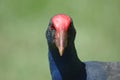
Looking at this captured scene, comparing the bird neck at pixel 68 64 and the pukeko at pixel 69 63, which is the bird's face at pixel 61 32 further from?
the bird neck at pixel 68 64

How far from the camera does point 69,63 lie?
7.32 metres

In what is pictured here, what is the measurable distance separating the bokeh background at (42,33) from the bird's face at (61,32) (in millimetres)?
2370

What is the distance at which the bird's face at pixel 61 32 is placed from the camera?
6.88m

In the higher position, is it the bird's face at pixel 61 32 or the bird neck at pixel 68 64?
the bird's face at pixel 61 32

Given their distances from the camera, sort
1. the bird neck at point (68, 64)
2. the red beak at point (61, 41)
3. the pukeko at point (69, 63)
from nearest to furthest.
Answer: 1. the red beak at point (61, 41)
2. the pukeko at point (69, 63)
3. the bird neck at point (68, 64)

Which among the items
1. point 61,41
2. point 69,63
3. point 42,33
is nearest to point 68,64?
point 69,63

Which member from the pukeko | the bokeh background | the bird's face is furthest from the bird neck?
the bokeh background

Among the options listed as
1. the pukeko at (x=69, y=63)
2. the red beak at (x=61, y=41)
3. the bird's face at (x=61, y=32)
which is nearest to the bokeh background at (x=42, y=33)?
the pukeko at (x=69, y=63)

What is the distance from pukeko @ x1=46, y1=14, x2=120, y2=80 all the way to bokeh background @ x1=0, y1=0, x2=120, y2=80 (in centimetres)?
199

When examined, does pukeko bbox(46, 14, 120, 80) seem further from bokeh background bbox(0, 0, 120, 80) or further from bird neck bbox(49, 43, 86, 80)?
bokeh background bbox(0, 0, 120, 80)

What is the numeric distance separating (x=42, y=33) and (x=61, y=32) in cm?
342

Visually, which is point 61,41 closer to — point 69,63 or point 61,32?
point 61,32

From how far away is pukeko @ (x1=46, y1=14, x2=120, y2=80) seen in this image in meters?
7.00

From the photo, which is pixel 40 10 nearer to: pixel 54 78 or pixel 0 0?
pixel 0 0
